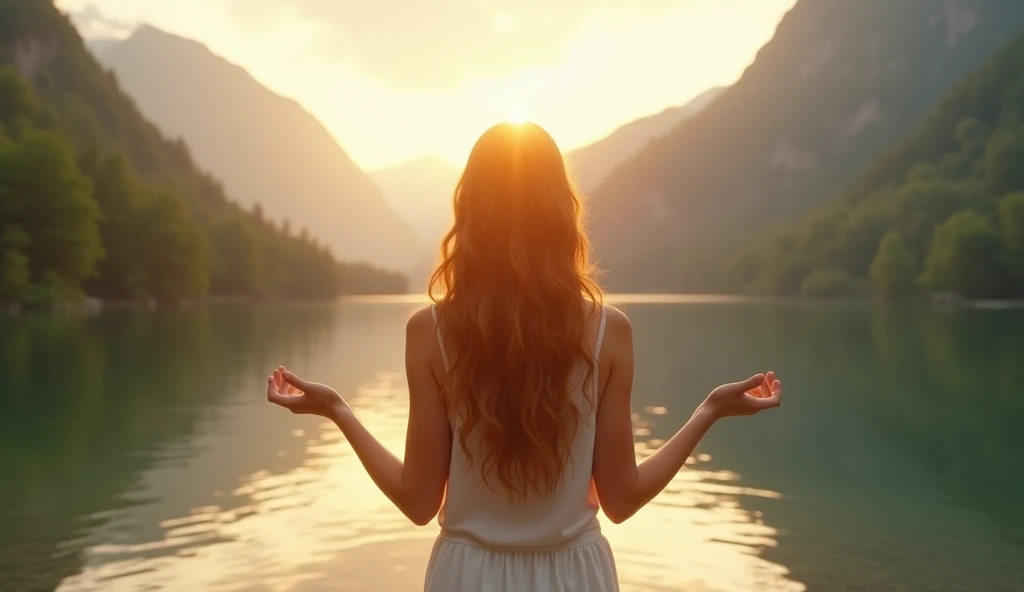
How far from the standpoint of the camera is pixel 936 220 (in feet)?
413

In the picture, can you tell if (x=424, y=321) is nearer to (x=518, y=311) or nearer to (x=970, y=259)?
(x=518, y=311)

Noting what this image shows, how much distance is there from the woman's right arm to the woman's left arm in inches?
17.6

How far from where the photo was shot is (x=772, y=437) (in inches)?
634

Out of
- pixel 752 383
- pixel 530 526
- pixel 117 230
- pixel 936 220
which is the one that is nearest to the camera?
A: pixel 530 526

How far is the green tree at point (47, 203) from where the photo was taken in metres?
64.6

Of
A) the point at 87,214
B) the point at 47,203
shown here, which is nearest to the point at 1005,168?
the point at 87,214

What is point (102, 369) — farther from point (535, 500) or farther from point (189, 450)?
point (535, 500)

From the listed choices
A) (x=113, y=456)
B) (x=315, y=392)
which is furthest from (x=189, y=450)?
(x=315, y=392)

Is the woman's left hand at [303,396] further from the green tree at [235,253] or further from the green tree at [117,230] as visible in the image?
the green tree at [235,253]

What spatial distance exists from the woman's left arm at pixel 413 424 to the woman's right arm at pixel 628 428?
0.45 m

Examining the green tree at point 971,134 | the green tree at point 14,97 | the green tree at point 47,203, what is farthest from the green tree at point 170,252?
the green tree at point 971,134

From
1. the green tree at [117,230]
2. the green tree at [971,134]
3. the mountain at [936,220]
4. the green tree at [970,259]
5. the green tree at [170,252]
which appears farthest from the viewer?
the green tree at [971,134]

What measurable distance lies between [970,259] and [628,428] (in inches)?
3939

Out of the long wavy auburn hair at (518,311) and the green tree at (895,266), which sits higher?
the green tree at (895,266)
